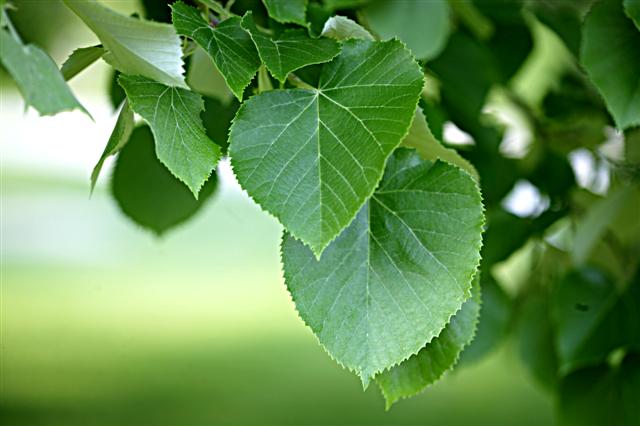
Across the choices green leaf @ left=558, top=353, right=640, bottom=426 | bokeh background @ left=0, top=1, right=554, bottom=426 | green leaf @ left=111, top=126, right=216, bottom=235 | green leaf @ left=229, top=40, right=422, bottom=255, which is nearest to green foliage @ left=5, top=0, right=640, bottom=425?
green leaf @ left=229, top=40, right=422, bottom=255

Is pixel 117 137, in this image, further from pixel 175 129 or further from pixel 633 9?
pixel 633 9

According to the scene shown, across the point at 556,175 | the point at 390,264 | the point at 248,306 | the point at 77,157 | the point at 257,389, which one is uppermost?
the point at 390,264

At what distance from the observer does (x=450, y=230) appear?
451 millimetres

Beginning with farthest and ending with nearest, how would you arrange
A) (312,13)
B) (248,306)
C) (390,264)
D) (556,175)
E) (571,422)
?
(248,306)
(556,175)
(571,422)
(312,13)
(390,264)

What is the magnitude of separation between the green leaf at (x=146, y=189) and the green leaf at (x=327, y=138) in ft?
1.50

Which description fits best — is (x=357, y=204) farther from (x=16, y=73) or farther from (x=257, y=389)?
(x=257, y=389)

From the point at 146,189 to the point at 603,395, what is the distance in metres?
0.53

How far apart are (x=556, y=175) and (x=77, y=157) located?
2.20 m

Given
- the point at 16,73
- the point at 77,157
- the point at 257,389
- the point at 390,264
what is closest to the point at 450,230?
the point at 390,264

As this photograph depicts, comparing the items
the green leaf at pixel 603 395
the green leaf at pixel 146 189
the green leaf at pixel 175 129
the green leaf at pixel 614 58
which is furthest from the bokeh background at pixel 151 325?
the green leaf at pixel 175 129

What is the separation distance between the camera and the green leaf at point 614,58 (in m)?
0.56

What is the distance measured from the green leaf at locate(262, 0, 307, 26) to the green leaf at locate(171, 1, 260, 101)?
0.24ft

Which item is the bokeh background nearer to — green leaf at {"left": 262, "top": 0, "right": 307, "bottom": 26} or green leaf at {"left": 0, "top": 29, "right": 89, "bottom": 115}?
green leaf at {"left": 262, "top": 0, "right": 307, "bottom": 26}

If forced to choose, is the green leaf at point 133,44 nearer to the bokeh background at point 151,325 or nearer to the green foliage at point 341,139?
the green foliage at point 341,139
